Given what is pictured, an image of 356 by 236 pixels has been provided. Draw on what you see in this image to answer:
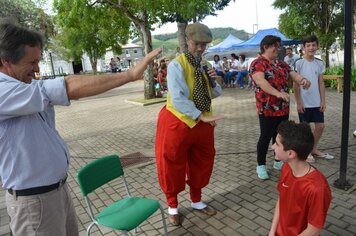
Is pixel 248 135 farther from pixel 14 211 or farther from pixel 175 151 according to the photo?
pixel 14 211

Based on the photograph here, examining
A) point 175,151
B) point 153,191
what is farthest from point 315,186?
point 153,191

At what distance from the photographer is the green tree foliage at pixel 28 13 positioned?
22028 millimetres

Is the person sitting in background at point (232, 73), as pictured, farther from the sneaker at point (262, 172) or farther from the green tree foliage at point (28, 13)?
the green tree foliage at point (28, 13)

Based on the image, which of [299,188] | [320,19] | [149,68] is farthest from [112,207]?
[320,19]

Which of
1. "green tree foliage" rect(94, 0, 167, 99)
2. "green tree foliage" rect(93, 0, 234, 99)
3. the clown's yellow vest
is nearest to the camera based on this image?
the clown's yellow vest

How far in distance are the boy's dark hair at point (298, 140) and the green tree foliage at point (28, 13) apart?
76.9 ft

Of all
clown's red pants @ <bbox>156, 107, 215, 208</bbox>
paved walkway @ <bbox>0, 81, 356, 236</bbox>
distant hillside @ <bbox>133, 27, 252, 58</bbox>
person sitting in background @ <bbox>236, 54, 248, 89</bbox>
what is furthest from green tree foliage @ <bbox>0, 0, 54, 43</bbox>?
clown's red pants @ <bbox>156, 107, 215, 208</bbox>

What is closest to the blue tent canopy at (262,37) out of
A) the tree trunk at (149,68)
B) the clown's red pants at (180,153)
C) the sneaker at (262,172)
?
the tree trunk at (149,68)

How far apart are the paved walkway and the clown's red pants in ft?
1.53

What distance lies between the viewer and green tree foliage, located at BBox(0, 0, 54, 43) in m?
22.0

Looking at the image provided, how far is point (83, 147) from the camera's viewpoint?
271 inches

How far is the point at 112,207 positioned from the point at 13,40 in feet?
5.37

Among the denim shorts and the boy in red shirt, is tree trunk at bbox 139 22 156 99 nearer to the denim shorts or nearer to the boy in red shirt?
the denim shorts

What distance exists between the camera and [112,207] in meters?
2.72
